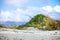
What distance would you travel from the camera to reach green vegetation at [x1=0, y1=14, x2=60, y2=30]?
8.47 ft

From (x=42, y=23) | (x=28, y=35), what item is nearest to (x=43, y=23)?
(x=42, y=23)

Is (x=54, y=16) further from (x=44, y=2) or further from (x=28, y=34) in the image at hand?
(x=28, y=34)

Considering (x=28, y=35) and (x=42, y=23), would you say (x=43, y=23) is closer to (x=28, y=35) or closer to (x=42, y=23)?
(x=42, y=23)

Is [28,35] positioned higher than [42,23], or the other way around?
[42,23]

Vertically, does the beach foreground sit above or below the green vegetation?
below

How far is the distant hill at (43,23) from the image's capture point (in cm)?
258

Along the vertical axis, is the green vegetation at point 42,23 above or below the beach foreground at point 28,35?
above

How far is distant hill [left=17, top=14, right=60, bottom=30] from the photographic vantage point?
8.47 feet

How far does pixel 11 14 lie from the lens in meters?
2.60

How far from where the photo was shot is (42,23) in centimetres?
259

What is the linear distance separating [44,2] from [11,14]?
0.63 m

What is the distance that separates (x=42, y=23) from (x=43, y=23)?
0.06ft

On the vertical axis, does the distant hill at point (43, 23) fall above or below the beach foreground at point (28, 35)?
above

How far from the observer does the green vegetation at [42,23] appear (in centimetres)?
258
